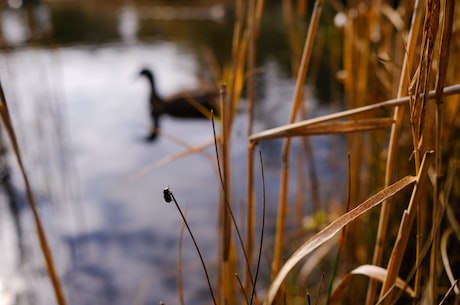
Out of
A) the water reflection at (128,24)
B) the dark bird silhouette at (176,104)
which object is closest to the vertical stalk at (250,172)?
the dark bird silhouette at (176,104)

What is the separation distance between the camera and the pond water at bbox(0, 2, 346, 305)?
202 centimetres

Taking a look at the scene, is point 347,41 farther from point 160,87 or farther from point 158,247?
point 160,87

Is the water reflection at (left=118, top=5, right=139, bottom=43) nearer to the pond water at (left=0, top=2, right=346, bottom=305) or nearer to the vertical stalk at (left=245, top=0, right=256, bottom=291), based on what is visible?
the pond water at (left=0, top=2, right=346, bottom=305)

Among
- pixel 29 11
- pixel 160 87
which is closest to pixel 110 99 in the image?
pixel 160 87

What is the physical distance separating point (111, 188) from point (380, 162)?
2.02 metres

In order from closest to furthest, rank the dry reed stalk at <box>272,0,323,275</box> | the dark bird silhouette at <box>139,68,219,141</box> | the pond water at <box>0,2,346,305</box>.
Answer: the dry reed stalk at <box>272,0,323,275</box> → the pond water at <box>0,2,346,305</box> → the dark bird silhouette at <box>139,68,219,141</box>

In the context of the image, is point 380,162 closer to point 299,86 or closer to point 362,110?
point 299,86

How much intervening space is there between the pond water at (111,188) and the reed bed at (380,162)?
0.79ft

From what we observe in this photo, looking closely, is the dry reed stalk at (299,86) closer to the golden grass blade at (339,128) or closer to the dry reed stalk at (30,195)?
the golden grass blade at (339,128)

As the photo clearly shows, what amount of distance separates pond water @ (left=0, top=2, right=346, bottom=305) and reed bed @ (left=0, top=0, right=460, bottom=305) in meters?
0.24

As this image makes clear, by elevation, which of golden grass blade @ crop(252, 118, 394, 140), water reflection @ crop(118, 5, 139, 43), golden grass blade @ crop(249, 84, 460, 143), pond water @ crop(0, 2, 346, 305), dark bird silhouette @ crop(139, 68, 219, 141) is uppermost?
water reflection @ crop(118, 5, 139, 43)

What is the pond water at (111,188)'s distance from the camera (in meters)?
2.02

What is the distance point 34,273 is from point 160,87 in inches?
142

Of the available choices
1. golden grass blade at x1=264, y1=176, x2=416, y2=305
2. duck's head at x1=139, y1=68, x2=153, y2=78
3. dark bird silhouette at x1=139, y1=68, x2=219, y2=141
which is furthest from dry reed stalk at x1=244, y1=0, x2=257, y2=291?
duck's head at x1=139, y1=68, x2=153, y2=78
